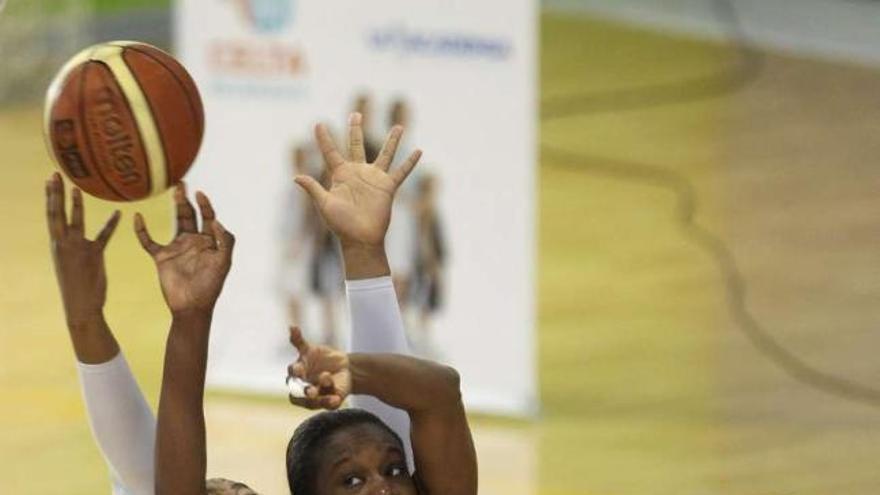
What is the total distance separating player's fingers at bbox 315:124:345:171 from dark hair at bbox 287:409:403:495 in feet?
1.44

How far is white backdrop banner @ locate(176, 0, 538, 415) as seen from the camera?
688 centimetres

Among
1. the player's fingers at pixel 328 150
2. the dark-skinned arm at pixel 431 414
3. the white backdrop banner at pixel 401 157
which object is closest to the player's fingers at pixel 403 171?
the player's fingers at pixel 328 150

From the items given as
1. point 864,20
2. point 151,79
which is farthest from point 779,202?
point 151,79

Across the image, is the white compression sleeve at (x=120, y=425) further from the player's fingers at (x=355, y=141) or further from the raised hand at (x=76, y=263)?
the player's fingers at (x=355, y=141)

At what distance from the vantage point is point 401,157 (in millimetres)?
6953

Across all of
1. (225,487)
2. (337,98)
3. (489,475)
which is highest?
(337,98)

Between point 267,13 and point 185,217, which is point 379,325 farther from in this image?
point 267,13

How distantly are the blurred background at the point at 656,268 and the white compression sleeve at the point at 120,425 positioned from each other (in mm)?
2179

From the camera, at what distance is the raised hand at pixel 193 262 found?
394 cm

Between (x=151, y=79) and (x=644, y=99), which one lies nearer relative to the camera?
(x=151, y=79)

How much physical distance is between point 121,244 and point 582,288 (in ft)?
5.87

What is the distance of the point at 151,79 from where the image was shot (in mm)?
4523

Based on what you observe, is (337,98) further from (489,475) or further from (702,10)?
(702,10)

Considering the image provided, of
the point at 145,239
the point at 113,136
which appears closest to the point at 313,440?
the point at 145,239
